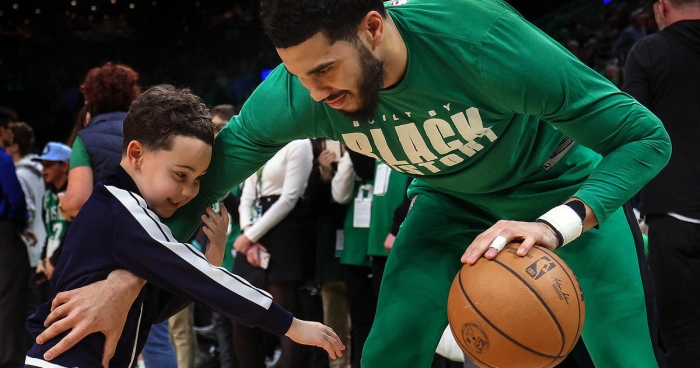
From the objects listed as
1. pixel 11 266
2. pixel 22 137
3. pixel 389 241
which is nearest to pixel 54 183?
pixel 11 266

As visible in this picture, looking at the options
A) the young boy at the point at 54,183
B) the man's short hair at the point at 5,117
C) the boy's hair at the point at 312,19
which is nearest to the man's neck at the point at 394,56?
the boy's hair at the point at 312,19

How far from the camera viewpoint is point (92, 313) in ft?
8.30

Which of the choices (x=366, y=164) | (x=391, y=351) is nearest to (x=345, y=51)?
(x=391, y=351)

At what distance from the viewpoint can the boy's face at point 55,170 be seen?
19.4 feet

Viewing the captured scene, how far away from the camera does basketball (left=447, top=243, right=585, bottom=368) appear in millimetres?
2221

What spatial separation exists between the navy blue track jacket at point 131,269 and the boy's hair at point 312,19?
781 mm

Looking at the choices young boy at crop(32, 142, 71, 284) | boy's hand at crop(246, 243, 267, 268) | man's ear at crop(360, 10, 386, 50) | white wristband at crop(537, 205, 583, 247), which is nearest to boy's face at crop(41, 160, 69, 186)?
young boy at crop(32, 142, 71, 284)

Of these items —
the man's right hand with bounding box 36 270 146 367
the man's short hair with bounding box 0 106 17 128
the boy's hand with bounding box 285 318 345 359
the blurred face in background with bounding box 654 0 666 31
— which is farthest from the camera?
the man's short hair with bounding box 0 106 17 128

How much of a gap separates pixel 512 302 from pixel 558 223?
262 millimetres

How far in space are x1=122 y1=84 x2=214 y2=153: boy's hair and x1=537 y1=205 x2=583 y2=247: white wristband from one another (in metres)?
1.22

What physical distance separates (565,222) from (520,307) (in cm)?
27

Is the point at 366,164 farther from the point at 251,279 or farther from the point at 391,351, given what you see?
the point at 391,351

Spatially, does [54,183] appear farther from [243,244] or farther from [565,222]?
[565,222]

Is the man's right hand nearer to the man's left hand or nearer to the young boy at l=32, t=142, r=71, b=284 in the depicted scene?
the man's left hand
